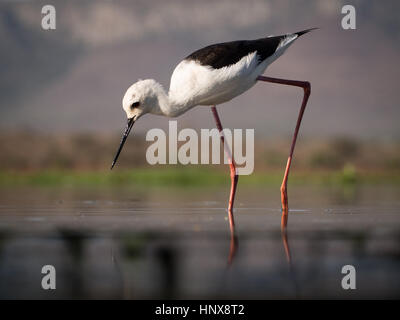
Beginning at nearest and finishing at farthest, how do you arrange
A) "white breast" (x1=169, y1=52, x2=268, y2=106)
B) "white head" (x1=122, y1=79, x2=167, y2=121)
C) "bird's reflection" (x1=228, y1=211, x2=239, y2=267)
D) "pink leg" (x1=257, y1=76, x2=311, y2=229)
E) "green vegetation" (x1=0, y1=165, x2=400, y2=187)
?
1. "bird's reflection" (x1=228, y1=211, x2=239, y2=267)
2. "white head" (x1=122, y1=79, x2=167, y2=121)
3. "white breast" (x1=169, y1=52, x2=268, y2=106)
4. "pink leg" (x1=257, y1=76, x2=311, y2=229)
5. "green vegetation" (x1=0, y1=165, x2=400, y2=187)

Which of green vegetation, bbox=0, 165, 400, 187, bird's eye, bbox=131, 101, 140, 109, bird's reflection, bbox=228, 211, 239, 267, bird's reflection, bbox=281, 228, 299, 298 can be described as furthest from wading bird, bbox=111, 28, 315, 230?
green vegetation, bbox=0, 165, 400, 187

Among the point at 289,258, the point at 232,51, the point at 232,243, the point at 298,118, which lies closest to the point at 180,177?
the point at 298,118

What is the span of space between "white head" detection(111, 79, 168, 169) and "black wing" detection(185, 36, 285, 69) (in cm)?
60

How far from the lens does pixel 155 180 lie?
58.2ft

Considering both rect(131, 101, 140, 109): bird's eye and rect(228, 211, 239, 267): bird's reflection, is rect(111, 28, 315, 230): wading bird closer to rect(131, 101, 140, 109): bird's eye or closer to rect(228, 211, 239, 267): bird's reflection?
rect(131, 101, 140, 109): bird's eye

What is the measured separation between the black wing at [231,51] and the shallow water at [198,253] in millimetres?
1805

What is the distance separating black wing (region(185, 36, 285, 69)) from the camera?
7523 millimetres

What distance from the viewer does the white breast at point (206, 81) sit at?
7461 millimetres

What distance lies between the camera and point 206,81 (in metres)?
7.45

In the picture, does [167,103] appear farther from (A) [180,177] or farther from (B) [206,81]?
(A) [180,177]

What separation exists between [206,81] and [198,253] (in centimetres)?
302

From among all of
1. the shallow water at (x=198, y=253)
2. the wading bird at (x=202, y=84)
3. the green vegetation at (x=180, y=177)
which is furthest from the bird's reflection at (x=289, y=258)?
the green vegetation at (x=180, y=177)

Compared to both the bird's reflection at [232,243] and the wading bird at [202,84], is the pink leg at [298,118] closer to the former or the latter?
the wading bird at [202,84]

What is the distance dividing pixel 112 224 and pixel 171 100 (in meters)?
1.74
